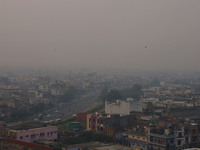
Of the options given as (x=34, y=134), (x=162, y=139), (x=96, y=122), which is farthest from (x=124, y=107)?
(x=162, y=139)

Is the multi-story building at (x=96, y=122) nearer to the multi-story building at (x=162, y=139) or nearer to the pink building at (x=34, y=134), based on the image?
the pink building at (x=34, y=134)

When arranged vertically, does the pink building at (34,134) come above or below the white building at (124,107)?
below

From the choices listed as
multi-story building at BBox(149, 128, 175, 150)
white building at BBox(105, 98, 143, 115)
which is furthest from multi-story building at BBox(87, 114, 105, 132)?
multi-story building at BBox(149, 128, 175, 150)

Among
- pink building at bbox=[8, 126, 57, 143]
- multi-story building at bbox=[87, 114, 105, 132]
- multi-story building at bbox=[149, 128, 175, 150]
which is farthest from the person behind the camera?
multi-story building at bbox=[87, 114, 105, 132]

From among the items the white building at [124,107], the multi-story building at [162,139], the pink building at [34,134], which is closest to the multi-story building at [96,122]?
the pink building at [34,134]

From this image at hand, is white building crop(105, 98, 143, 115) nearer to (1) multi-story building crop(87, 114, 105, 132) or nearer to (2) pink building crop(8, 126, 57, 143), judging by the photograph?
(1) multi-story building crop(87, 114, 105, 132)

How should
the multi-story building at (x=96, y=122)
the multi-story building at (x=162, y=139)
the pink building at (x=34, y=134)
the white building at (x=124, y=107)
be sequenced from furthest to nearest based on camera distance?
the white building at (x=124, y=107) < the multi-story building at (x=96, y=122) < the pink building at (x=34, y=134) < the multi-story building at (x=162, y=139)

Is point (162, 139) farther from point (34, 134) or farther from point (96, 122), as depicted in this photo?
point (96, 122)

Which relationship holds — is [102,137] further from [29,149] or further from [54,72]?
[54,72]
